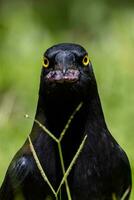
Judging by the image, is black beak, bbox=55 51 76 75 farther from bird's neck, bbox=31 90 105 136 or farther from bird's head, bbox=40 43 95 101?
bird's neck, bbox=31 90 105 136

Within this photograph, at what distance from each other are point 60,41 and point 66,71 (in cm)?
434

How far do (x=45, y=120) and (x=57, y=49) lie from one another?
467mm

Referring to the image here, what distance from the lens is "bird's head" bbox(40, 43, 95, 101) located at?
730 cm

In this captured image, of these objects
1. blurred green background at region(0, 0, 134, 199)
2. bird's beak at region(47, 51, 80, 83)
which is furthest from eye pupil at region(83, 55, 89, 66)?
blurred green background at region(0, 0, 134, 199)

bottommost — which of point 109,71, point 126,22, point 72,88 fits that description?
point 72,88

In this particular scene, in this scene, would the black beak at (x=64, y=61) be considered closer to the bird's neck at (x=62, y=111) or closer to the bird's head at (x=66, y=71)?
the bird's head at (x=66, y=71)

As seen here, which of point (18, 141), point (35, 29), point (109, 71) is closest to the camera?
point (18, 141)

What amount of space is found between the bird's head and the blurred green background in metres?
1.98

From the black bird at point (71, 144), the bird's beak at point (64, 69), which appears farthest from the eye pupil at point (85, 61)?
the bird's beak at point (64, 69)

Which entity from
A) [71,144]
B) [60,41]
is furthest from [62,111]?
[60,41]

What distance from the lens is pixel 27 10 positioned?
1221 cm

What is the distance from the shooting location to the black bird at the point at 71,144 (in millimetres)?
7348

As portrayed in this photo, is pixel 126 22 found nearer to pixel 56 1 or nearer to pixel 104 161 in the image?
pixel 56 1

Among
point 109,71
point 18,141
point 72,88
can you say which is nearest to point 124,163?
point 72,88
